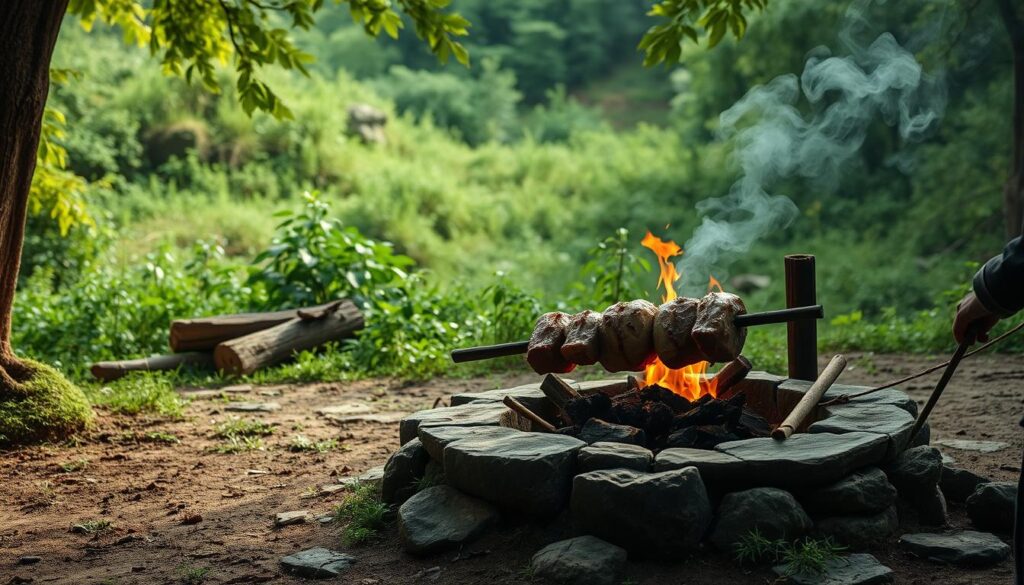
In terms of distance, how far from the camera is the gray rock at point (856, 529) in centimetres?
439

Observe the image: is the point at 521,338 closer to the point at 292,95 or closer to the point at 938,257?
the point at 938,257

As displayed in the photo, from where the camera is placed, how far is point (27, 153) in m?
6.67

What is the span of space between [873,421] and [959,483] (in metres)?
0.64

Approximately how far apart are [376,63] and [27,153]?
27.1 meters

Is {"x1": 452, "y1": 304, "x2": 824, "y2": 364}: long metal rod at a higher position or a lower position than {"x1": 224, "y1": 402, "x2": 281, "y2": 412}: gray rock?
higher

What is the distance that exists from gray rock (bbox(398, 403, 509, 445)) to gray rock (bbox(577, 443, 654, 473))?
0.80 meters

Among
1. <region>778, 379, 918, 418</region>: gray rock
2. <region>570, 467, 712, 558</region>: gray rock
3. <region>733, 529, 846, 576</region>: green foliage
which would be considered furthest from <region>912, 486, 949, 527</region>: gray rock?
<region>570, 467, 712, 558</region>: gray rock

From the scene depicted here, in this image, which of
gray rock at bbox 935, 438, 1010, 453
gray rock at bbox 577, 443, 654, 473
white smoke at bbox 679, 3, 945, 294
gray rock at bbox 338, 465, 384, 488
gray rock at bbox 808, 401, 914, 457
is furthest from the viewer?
white smoke at bbox 679, 3, 945, 294

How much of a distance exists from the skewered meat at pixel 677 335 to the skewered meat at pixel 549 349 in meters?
0.49

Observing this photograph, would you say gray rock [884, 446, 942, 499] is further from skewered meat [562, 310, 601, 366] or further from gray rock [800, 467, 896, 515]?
skewered meat [562, 310, 601, 366]

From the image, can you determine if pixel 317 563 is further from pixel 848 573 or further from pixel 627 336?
pixel 848 573

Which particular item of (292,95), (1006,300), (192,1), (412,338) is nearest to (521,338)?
(412,338)

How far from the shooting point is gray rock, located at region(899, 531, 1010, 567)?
435 centimetres

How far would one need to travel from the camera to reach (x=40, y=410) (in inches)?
268
